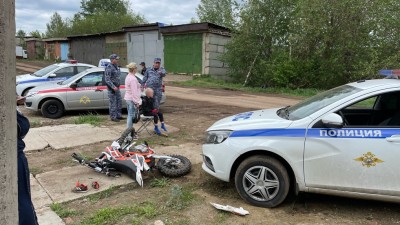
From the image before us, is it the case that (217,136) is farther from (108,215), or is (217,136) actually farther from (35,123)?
(35,123)

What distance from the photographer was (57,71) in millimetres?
12906

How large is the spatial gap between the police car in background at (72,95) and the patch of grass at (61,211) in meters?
6.42

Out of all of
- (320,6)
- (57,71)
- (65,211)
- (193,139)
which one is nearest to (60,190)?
(65,211)

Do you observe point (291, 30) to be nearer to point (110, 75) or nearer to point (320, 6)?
point (320, 6)

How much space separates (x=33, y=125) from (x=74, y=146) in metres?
2.63

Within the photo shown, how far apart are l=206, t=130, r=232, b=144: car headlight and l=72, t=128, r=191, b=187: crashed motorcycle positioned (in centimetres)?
101

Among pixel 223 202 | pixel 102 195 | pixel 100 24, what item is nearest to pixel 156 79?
pixel 102 195

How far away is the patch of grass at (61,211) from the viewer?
420 centimetres

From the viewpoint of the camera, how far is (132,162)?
5148 mm

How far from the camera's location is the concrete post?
6.17 ft

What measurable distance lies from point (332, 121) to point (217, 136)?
1.43 m

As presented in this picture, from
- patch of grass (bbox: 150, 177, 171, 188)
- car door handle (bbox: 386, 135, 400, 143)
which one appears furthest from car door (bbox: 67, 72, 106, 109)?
car door handle (bbox: 386, 135, 400, 143)

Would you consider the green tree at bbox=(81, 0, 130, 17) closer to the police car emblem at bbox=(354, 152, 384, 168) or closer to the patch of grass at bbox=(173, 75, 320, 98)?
the patch of grass at bbox=(173, 75, 320, 98)

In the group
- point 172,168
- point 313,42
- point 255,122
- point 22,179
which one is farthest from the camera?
point 313,42
